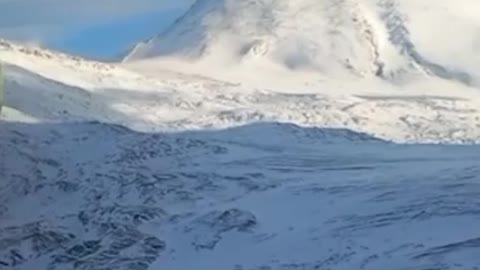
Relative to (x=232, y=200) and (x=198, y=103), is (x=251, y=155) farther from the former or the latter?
(x=198, y=103)

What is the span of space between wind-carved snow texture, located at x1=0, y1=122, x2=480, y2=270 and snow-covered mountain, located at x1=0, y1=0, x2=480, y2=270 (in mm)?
45

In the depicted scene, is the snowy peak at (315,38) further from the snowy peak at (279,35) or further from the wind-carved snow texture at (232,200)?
the wind-carved snow texture at (232,200)

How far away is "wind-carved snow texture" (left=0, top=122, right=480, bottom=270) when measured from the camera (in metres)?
23.2

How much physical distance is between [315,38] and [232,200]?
67.8 ft

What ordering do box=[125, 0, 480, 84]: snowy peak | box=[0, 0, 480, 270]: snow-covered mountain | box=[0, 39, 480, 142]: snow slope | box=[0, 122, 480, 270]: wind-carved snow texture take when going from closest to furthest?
1. box=[0, 122, 480, 270]: wind-carved snow texture
2. box=[0, 0, 480, 270]: snow-covered mountain
3. box=[0, 39, 480, 142]: snow slope
4. box=[125, 0, 480, 84]: snowy peak

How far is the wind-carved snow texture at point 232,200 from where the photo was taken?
23250 millimetres

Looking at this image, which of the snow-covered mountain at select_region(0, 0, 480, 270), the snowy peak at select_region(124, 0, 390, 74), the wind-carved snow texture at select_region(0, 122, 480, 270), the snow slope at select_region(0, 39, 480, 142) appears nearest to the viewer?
the wind-carved snow texture at select_region(0, 122, 480, 270)

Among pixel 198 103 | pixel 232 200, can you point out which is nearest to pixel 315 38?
pixel 198 103

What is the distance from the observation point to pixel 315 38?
46844mm

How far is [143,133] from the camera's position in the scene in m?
31.9

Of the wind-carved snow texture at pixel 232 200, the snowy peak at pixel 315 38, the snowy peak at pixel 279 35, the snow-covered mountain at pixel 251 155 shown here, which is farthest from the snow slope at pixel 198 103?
the snowy peak at pixel 279 35

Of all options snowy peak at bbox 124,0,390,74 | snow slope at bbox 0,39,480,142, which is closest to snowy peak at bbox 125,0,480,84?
snowy peak at bbox 124,0,390,74

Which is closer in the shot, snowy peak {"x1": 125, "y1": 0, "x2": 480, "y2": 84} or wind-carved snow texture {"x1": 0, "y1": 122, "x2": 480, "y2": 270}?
wind-carved snow texture {"x1": 0, "y1": 122, "x2": 480, "y2": 270}

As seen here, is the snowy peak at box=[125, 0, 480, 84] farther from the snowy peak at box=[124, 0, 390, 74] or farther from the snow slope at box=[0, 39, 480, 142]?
the snow slope at box=[0, 39, 480, 142]
